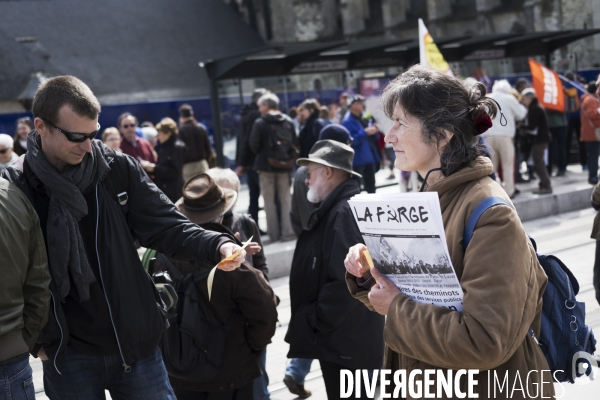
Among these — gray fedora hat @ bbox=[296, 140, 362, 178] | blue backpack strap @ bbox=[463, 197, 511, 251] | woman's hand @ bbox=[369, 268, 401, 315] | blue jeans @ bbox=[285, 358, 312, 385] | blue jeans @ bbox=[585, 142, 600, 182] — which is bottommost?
blue jeans @ bbox=[585, 142, 600, 182]

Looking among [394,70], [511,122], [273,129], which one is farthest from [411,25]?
[273,129]

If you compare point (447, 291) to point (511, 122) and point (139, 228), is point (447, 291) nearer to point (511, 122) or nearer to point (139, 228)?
point (139, 228)

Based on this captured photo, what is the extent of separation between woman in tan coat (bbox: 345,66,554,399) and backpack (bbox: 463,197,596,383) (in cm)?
8

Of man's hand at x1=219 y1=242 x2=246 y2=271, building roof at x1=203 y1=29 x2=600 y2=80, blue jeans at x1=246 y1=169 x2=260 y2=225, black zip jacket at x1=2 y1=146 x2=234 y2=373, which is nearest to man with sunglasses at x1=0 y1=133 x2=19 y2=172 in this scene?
blue jeans at x1=246 y1=169 x2=260 y2=225

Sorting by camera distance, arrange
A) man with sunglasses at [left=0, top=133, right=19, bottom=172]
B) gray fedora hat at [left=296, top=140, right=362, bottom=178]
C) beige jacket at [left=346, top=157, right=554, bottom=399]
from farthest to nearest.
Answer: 1. man with sunglasses at [left=0, top=133, right=19, bottom=172]
2. gray fedora hat at [left=296, top=140, right=362, bottom=178]
3. beige jacket at [left=346, top=157, right=554, bottom=399]

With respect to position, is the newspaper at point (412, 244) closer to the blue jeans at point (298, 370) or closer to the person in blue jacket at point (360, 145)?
the blue jeans at point (298, 370)

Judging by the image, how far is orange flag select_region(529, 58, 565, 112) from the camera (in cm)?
1405

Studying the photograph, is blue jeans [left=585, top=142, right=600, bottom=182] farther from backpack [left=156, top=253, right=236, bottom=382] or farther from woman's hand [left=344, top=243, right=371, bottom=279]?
woman's hand [left=344, top=243, right=371, bottom=279]

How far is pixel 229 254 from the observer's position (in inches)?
136

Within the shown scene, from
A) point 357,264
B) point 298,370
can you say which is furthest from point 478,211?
point 298,370

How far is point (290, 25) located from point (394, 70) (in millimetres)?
30166

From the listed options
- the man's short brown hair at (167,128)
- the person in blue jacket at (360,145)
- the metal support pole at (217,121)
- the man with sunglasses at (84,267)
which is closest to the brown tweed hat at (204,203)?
the man with sunglasses at (84,267)

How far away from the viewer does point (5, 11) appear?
39.2m

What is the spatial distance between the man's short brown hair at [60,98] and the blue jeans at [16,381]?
0.98 meters
